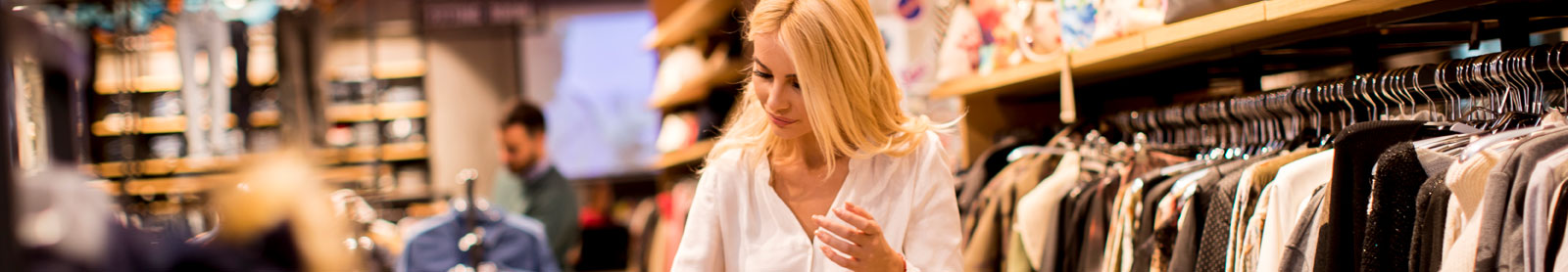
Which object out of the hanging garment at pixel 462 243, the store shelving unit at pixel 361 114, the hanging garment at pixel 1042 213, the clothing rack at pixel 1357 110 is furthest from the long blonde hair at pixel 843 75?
the store shelving unit at pixel 361 114

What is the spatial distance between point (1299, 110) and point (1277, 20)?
33 cm

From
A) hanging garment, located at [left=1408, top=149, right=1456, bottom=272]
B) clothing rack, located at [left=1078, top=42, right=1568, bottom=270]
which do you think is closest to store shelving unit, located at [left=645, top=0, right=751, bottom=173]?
clothing rack, located at [left=1078, top=42, right=1568, bottom=270]

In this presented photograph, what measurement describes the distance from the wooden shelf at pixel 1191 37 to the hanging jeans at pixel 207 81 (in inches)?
61.8

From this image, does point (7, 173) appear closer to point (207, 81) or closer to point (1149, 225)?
point (1149, 225)

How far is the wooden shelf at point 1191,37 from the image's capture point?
1.55 m

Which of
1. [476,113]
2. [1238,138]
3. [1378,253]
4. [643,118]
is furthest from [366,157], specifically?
[1378,253]

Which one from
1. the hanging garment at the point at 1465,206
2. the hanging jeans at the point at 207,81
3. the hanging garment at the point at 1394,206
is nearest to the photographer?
the hanging garment at the point at 1465,206

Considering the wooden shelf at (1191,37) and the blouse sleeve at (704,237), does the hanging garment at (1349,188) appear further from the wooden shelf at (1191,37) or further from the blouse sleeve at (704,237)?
the blouse sleeve at (704,237)

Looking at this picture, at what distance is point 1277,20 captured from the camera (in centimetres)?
163

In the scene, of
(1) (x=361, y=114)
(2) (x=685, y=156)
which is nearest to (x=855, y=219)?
(2) (x=685, y=156)

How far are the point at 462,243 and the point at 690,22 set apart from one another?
1975 millimetres

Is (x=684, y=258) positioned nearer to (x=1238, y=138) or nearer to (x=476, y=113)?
(x=1238, y=138)

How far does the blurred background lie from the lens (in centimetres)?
91

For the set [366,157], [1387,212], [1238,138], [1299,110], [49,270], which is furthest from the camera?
[366,157]
